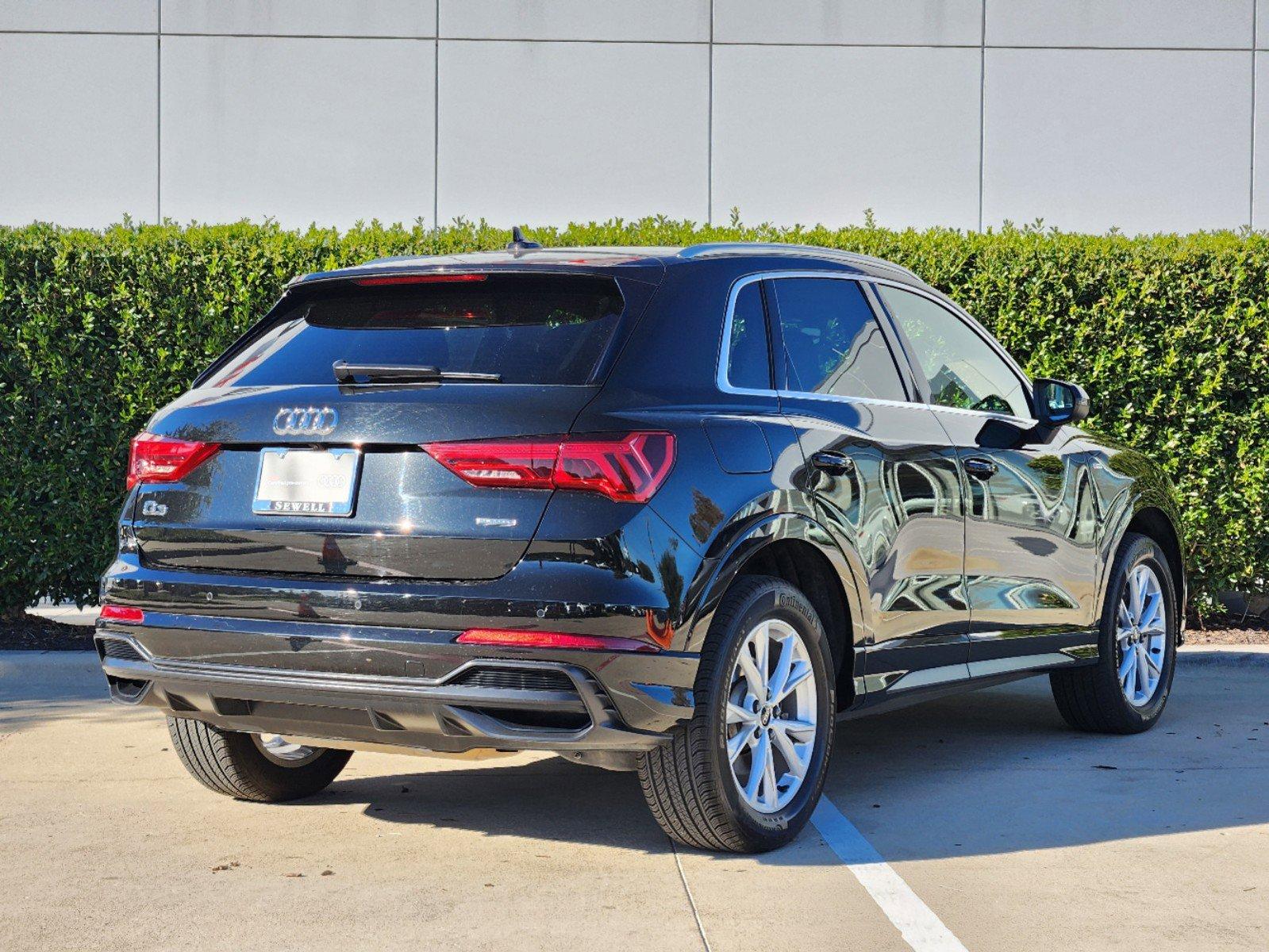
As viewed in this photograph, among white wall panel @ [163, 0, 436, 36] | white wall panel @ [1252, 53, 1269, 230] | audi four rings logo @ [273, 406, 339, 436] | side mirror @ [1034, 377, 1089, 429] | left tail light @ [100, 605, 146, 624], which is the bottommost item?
left tail light @ [100, 605, 146, 624]

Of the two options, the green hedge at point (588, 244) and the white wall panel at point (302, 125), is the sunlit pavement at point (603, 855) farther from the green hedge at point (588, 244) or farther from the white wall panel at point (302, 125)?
the white wall panel at point (302, 125)

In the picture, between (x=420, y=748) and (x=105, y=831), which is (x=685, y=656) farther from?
(x=105, y=831)

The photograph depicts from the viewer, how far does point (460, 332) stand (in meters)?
4.80

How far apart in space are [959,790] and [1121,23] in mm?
8680

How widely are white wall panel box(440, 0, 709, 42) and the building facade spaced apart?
18 millimetres

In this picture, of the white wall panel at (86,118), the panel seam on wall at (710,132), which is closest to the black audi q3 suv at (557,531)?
the panel seam on wall at (710,132)

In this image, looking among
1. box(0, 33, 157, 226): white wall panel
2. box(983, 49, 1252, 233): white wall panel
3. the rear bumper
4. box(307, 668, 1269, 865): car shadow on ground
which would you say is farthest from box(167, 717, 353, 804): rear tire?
box(983, 49, 1252, 233): white wall panel

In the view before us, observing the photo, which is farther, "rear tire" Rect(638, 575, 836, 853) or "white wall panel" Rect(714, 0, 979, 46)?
"white wall panel" Rect(714, 0, 979, 46)

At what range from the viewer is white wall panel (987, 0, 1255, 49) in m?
12.8

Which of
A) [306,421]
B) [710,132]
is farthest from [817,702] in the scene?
[710,132]

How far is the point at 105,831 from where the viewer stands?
532 cm

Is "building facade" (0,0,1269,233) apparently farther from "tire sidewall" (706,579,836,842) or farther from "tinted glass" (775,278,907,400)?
"tire sidewall" (706,579,836,842)

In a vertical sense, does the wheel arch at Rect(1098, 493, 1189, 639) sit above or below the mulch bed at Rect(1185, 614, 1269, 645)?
above

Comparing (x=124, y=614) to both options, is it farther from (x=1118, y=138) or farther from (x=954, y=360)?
(x=1118, y=138)
